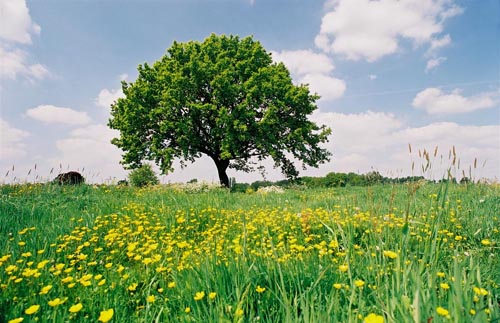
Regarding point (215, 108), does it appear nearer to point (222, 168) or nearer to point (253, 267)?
point (222, 168)

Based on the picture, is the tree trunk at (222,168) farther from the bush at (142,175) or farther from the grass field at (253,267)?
the grass field at (253,267)

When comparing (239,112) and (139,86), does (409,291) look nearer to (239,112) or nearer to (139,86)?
(239,112)

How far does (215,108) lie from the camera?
68.9 ft

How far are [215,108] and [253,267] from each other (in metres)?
19.1

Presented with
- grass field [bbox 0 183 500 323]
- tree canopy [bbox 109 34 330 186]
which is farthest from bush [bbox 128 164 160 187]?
grass field [bbox 0 183 500 323]

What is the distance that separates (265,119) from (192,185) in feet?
21.3

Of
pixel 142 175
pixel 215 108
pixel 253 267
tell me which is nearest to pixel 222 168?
pixel 215 108

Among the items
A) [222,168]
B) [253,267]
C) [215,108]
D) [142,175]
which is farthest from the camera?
[142,175]

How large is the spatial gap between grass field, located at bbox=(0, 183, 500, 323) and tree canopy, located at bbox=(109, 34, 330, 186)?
1434 cm

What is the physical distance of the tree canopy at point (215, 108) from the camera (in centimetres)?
2130

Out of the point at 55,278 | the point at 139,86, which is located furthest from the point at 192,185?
the point at 55,278

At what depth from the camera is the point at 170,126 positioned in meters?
21.2

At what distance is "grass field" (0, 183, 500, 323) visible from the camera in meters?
1.88

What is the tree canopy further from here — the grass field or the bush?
the grass field
